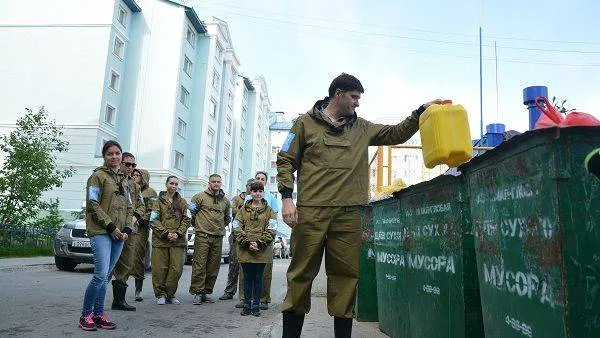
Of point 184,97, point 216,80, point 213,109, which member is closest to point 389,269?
point 184,97

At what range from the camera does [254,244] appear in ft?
20.2

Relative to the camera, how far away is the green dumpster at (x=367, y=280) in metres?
5.12

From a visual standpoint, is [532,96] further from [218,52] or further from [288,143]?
[218,52]

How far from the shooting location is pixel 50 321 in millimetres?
5164

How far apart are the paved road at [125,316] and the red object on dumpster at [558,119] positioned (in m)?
3.35

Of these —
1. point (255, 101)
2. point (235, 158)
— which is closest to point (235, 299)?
point (235, 158)

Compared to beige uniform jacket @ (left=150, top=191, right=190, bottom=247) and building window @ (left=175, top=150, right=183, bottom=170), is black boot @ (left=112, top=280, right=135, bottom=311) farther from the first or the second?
building window @ (left=175, top=150, right=183, bottom=170)

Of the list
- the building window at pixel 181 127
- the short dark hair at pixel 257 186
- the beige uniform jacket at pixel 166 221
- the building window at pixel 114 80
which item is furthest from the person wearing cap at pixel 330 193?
the building window at pixel 181 127

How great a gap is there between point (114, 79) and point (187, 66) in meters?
6.13

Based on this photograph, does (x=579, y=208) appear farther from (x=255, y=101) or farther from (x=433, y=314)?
(x=255, y=101)

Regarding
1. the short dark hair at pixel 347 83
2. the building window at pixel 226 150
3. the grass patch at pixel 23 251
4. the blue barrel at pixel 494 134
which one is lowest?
the grass patch at pixel 23 251

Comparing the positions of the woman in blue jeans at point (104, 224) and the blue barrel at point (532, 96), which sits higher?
the blue barrel at point (532, 96)

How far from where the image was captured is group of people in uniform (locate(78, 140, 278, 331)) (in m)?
4.86

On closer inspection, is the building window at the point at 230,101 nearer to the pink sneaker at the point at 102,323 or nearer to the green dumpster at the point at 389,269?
the pink sneaker at the point at 102,323
